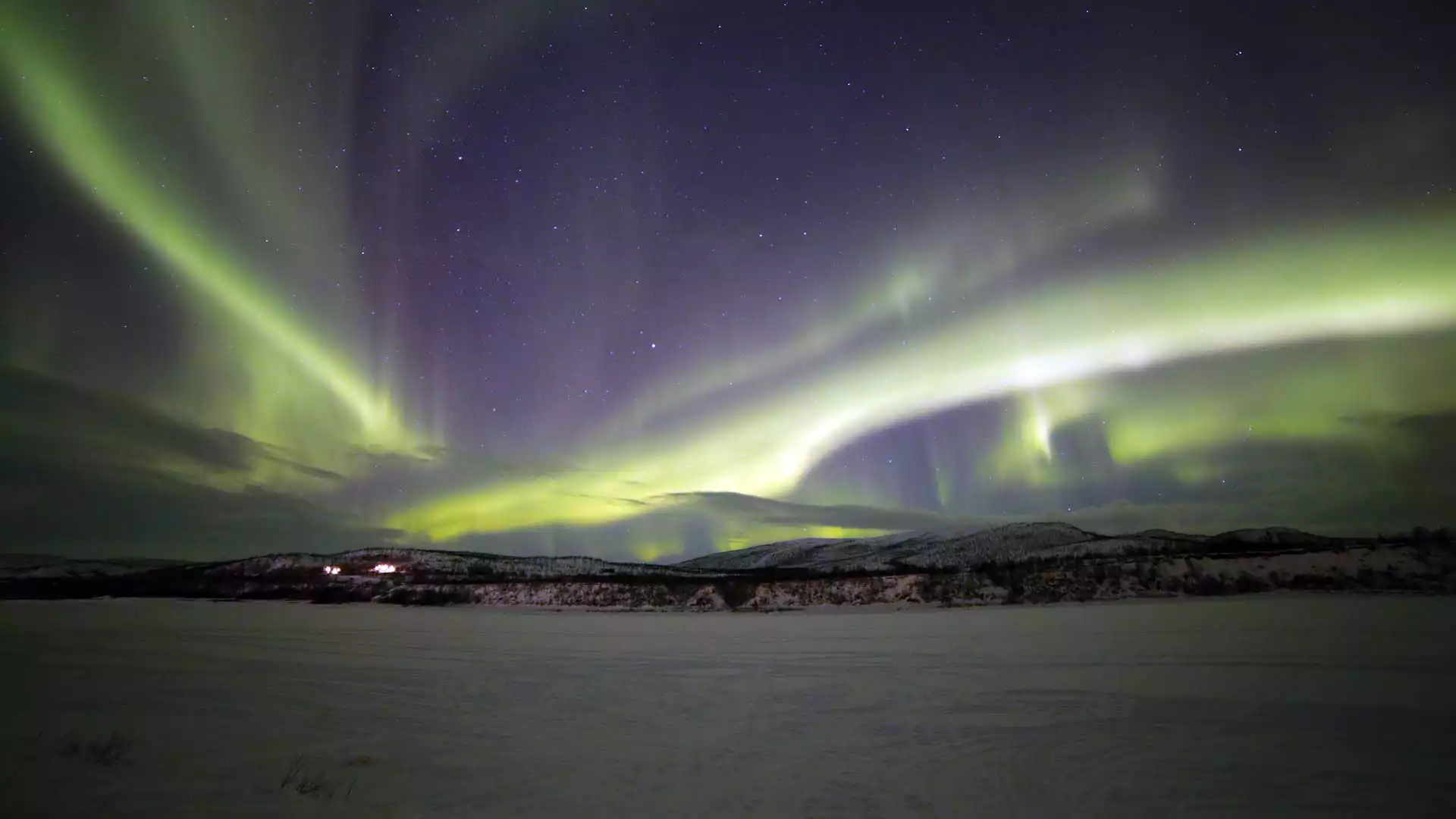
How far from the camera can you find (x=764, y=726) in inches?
410

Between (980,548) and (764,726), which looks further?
(980,548)

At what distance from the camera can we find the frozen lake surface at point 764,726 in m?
6.85

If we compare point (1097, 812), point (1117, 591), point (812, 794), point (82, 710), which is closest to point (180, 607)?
point (82, 710)

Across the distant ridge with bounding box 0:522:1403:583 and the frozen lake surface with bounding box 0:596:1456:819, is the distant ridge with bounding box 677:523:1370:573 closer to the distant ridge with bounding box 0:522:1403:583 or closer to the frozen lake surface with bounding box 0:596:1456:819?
the distant ridge with bounding box 0:522:1403:583

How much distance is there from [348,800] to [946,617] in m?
26.2

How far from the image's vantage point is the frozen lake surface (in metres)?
6.85

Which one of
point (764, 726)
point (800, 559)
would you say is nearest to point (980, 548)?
point (800, 559)

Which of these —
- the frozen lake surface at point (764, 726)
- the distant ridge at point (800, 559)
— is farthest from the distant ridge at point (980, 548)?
the frozen lake surface at point (764, 726)

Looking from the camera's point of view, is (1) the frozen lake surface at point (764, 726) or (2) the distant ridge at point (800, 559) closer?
(1) the frozen lake surface at point (764, 726)

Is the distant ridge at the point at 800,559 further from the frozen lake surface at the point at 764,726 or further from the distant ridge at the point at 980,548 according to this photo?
the frozen lake surface at the point at 764,726

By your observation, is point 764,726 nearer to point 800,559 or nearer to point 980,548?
point 980,548

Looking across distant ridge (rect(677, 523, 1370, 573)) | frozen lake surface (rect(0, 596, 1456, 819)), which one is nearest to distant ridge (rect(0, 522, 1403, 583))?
distant ridge (rect(677, 523, 1370, 573))

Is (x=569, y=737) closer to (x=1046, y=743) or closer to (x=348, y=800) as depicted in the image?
(x=348, y=800)

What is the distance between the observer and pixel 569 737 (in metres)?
9.87
